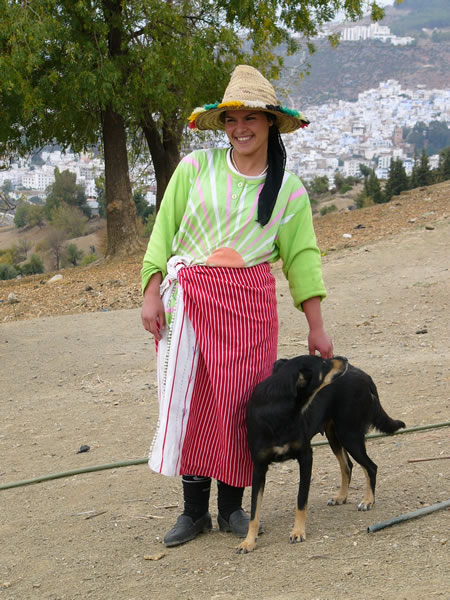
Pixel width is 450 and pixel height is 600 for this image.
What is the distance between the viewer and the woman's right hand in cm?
381

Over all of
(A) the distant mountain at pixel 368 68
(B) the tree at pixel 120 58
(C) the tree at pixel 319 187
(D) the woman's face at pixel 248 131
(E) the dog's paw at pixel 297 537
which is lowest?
(C) the tree at pixel 319 187

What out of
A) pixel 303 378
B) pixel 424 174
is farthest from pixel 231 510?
pixel 424 174

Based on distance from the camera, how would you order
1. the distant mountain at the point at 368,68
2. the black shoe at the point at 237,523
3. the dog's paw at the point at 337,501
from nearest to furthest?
1. the black shoe at the point at 237,523
2. the dog's paw at the point at 337,501
3. the distant mountain at the point at 368,68

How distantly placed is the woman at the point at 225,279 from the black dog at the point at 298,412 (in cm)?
15

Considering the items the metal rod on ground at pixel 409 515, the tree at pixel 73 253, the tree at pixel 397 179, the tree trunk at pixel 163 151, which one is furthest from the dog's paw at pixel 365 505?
the tree at pixel 73 253

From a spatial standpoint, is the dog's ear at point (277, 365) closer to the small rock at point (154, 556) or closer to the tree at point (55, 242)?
the small rock at point (154, 556)

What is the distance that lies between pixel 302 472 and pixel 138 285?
9.40 metres

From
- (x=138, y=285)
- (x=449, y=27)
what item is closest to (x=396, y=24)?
(x=449, y=27)

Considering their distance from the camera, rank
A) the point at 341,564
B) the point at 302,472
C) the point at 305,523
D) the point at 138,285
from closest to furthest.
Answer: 1. the point at 341,564
2. the point at 302,472
3. the point at 305,523
4. the point at 138,285

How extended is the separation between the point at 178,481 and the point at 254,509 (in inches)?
50.6

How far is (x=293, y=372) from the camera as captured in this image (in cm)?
356

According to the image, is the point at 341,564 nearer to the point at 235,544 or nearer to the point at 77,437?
the point at 235,544

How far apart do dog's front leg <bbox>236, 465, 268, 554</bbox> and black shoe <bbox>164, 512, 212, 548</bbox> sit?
1.05ft

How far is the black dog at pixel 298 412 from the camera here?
357cm
